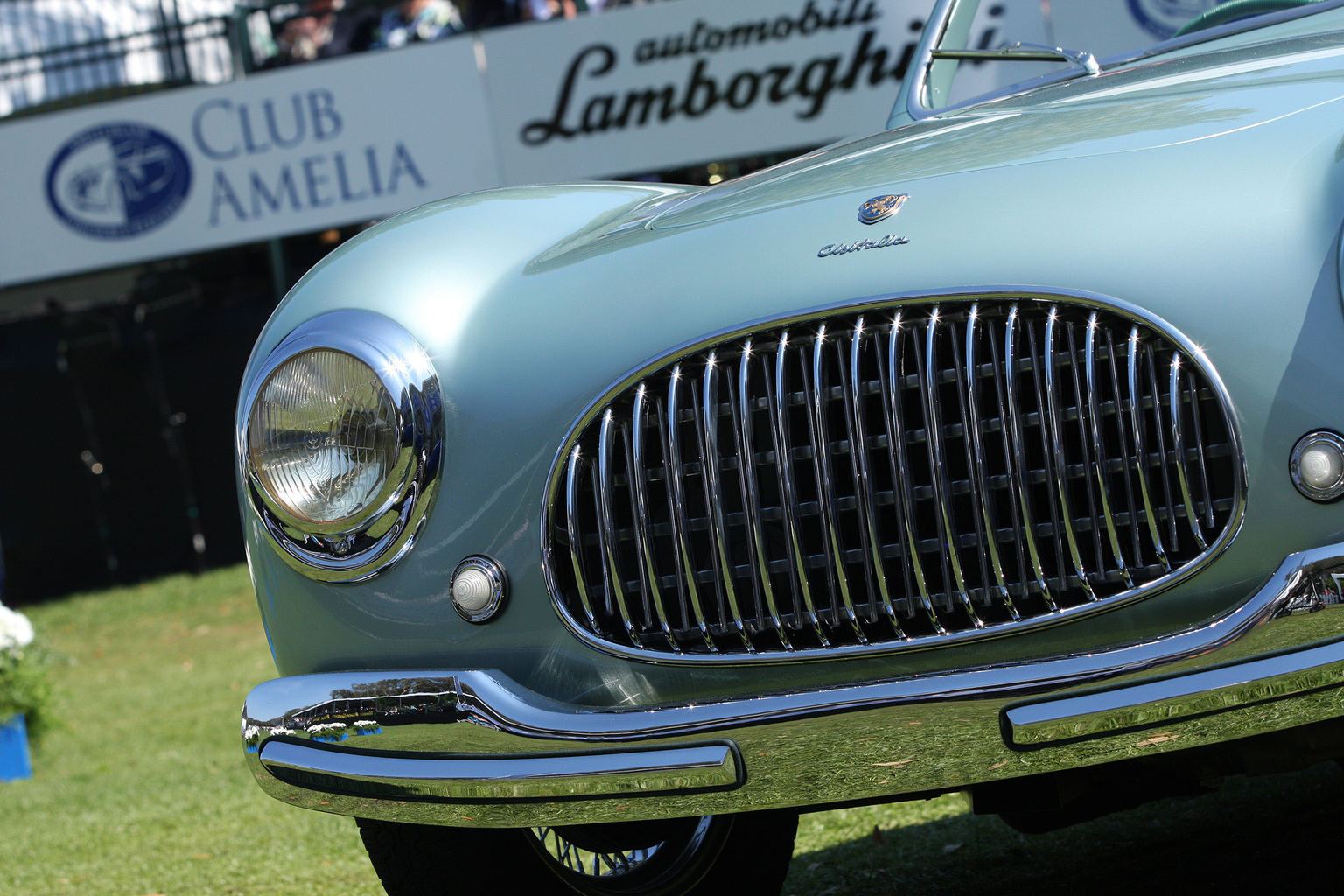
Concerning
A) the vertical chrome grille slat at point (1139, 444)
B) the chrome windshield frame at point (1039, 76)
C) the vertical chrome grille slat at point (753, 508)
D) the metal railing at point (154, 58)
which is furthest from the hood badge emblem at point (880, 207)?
the metal railing at point (154, 58)

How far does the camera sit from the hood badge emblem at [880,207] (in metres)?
1.77

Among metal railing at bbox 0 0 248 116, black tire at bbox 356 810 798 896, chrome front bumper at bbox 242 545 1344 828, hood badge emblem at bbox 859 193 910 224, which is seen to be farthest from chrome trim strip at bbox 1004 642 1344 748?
metal railing at bbox 0 0 248 116

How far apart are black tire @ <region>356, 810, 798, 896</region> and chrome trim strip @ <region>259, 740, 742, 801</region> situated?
0.31m

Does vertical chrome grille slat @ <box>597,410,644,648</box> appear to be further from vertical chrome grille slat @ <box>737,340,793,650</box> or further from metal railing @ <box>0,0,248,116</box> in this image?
A: metal railing @ <box>0,0,248,116</box>

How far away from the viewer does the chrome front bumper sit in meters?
1.46

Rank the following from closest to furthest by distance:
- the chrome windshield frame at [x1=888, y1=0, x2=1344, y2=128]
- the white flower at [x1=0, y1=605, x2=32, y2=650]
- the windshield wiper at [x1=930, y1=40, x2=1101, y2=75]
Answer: the chrome windshield frame at [x1=888, y1=0, x2=1344, y2=128]
the windshield wiper at [x1=930, y1=40, x2=1101, y2=75]
the white flower at [x1=0, y1=605, x2=32, y2=650]

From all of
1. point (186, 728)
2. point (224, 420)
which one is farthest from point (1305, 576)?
point (224, 420)

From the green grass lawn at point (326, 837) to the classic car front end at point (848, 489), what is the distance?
28.6 inches

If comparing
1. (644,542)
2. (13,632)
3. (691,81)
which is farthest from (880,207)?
(691,81)

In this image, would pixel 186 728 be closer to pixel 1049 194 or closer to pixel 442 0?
pixel 1049 194

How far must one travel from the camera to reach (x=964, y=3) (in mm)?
3145

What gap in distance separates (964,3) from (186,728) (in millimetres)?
4252

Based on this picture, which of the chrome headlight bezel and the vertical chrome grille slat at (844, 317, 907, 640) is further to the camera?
the chrome headlight bezel

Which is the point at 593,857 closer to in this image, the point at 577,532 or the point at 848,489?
the point at 577,532
